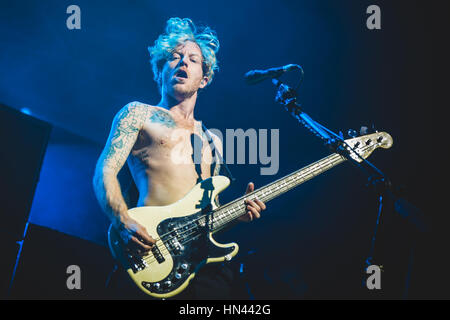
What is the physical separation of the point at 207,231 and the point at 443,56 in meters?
3.52

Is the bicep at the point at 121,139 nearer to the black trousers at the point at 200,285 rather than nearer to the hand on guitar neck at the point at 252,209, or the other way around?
the black trousers at the point at 200,285

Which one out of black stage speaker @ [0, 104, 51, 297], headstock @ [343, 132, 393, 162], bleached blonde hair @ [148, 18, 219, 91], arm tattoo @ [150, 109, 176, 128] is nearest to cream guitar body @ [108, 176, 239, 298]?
arm tattoo @ [150, 109, 176, 128]

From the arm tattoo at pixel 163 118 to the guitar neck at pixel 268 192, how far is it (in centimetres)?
97

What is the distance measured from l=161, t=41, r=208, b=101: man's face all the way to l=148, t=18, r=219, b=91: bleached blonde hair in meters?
0.10

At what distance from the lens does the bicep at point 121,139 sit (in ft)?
8.18

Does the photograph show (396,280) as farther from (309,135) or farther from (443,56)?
(443,56)

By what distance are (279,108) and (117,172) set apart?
2.92 metres

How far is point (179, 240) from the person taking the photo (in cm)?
234

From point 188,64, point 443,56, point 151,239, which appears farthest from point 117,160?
point 443,56

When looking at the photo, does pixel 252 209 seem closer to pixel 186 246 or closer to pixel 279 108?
pixel 186 246

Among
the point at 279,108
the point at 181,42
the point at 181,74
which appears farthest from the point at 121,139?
the point at 279,108

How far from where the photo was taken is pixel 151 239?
2.18m

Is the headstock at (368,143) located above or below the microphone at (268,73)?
below

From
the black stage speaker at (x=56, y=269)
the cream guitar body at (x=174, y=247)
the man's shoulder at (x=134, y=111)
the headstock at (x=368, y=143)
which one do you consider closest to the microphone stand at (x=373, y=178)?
the headstock at (x=368, y=143)
